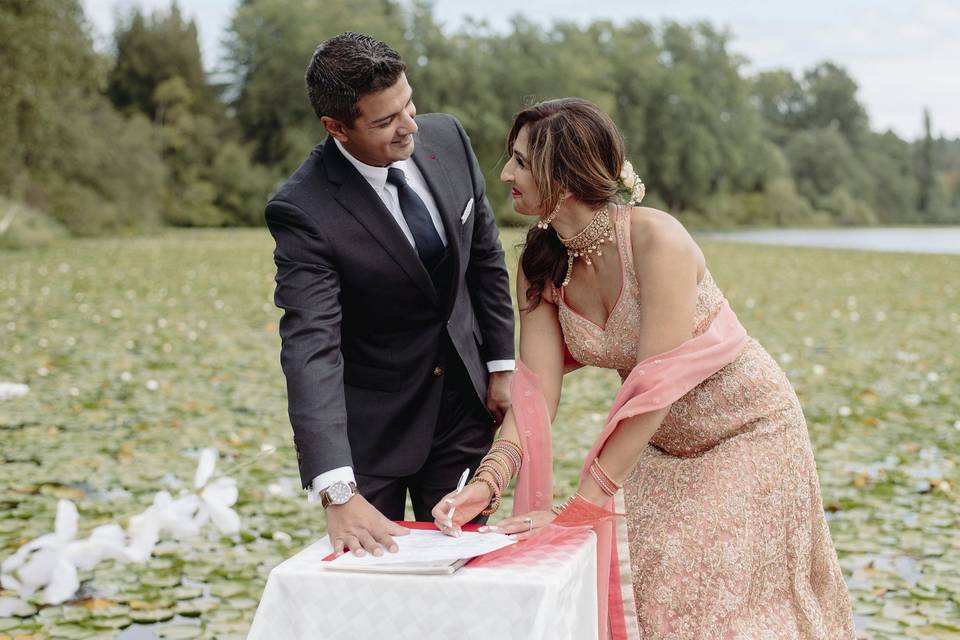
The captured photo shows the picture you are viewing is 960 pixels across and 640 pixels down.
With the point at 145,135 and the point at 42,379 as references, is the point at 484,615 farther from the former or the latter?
the point at 145,135

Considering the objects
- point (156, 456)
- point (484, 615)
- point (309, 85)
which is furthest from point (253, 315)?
point (484, 615)

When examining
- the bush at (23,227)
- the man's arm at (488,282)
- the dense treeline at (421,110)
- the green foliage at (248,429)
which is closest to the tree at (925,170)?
the dense treeline at (421,110)

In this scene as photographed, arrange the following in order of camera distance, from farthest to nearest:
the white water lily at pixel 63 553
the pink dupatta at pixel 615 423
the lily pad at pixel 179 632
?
1. the lily pad at pixel 179 632
2. the pink dupatta at pixel 615 423
3. the white water lily at pixel 63 553

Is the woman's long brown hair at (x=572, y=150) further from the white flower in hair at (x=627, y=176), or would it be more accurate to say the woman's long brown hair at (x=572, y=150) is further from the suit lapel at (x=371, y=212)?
the suit lapel at (x=371, y=212)

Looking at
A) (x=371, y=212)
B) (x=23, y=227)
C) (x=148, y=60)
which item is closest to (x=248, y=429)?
(x=371, y=212)

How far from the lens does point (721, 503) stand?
2.51 metres

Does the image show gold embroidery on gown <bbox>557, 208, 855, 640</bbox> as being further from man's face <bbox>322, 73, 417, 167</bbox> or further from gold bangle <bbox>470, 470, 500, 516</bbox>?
man's face <bbox>322, 73, 417, 167</bbox>

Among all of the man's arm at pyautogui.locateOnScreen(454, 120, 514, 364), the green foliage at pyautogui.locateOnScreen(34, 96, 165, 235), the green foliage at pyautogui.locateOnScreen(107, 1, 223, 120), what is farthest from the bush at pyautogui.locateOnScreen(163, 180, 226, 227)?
the man's arm at pyautogui.locateOnScreen(454, 120, 514, 364)

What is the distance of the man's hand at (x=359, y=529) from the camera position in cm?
210

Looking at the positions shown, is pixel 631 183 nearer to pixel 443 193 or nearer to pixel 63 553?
pixel 443 193

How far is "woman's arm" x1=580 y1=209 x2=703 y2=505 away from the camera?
2357 millimetres

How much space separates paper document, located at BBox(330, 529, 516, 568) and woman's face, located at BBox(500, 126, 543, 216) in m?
0.75

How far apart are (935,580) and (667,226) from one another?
2.42 meters

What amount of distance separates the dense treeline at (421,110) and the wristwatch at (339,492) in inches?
872
